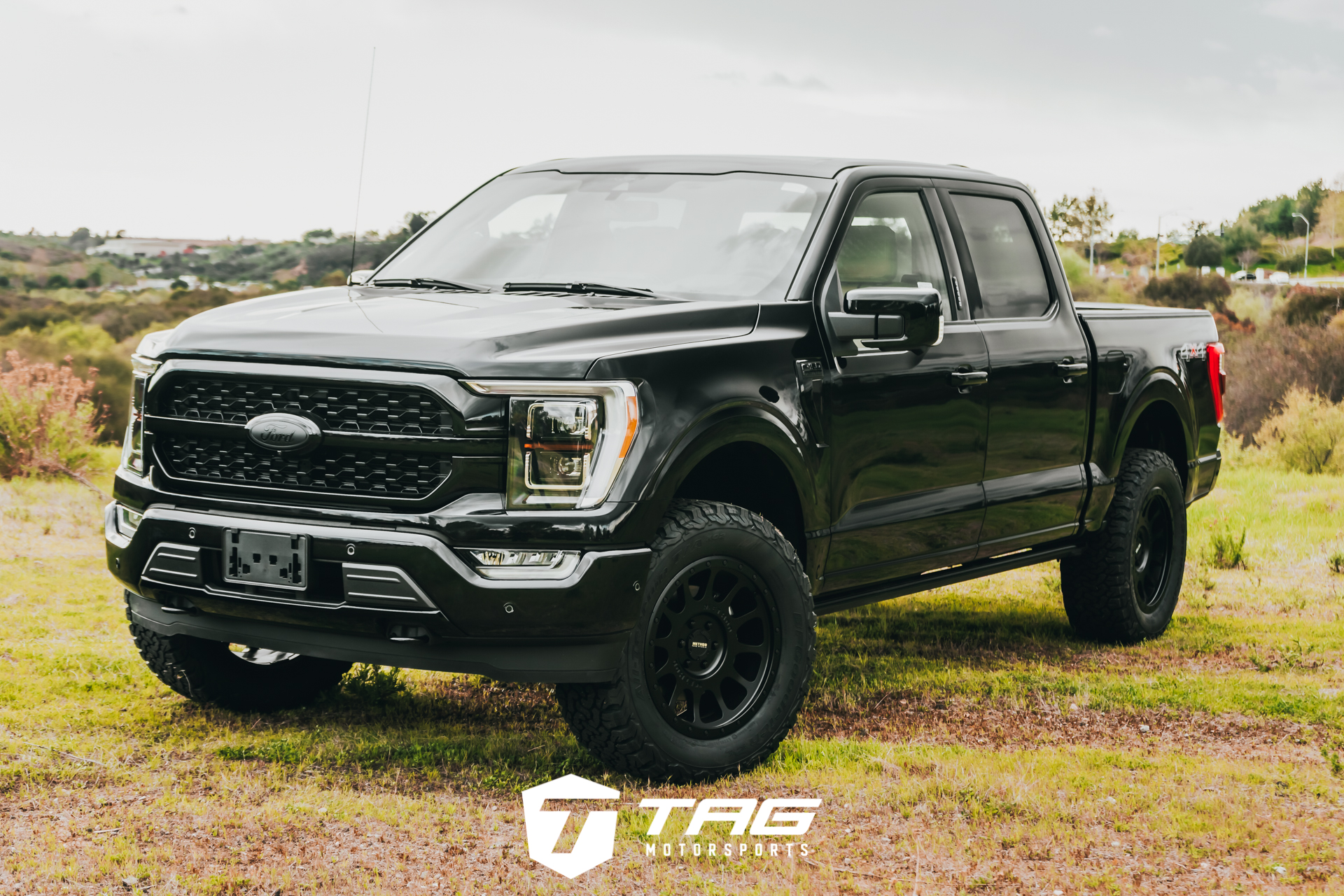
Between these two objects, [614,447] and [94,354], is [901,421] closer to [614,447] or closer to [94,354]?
[614,447]

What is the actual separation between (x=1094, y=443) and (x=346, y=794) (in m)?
3.85

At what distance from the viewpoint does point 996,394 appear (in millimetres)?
6008

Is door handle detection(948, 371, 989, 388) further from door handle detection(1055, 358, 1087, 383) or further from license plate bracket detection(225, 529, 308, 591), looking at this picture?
license plate bracket detection(225, 529, 308, 591)

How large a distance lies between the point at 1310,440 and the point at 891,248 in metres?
12.2

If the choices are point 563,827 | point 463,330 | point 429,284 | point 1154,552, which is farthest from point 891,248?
point 1154,552

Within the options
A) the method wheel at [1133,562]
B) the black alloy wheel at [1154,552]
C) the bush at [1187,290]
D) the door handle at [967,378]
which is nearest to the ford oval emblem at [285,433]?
the door handle at [967,378]

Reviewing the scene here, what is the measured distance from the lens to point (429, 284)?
18.0 feet

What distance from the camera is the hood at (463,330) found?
4.26 meters

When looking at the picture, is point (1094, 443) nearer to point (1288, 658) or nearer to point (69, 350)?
point (1288, 658)

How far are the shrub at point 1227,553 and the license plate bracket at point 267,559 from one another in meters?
7.05

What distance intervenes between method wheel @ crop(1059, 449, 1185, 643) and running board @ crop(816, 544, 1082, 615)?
7.6 inches

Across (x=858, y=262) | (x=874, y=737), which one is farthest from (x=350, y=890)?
(x=858, y=262)

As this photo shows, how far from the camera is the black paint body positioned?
13.9 feet

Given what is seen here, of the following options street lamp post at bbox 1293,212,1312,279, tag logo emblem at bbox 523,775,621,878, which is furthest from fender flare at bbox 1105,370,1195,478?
street lamp post at bbox 1293,212,1312,279
